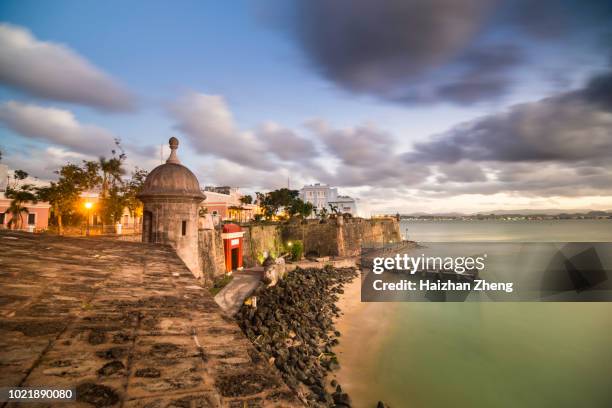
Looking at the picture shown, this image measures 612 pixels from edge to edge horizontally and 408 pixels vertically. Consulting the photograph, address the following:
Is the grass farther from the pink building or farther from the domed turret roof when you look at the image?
the pink building

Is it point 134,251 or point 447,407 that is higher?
point 134,251

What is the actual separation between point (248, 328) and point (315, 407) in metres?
5.98

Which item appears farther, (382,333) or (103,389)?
(382,333)

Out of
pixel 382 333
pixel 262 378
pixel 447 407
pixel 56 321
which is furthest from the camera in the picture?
pixel 382 333

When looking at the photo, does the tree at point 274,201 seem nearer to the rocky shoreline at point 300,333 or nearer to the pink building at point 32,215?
the rocky shoreline at point 300,333

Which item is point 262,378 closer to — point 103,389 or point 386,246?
point 103,389

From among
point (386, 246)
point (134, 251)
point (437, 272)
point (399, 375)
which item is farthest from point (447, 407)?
point (386, 246)

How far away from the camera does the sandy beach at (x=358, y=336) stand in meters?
12.9

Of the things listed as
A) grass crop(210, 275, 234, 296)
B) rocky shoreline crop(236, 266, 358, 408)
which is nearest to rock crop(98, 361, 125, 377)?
rocky shoreline crop(236, 266, 358, 408)

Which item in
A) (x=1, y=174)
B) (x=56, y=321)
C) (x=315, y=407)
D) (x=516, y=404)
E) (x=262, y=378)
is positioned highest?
(x=1, y=174)

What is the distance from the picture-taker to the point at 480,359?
17141mm

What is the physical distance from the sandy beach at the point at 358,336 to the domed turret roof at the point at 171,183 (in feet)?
33.8

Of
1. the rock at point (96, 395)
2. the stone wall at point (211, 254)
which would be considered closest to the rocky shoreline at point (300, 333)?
the stone wall at point (211, 254)

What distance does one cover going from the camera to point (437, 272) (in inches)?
1414
